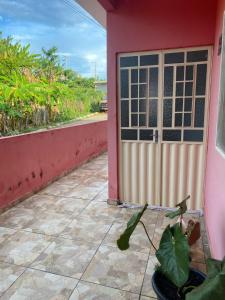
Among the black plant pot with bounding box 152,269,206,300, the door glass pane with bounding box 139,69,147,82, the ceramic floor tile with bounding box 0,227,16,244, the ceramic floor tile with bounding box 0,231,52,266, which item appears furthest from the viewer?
the door glass pane with bounding box 139,69,147,82

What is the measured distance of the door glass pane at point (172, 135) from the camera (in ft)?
9.23

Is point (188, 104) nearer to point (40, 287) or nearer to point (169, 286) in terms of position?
point (169, 286)

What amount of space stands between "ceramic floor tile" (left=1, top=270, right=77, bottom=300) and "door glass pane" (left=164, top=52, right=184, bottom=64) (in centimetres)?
246

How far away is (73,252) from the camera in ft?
7.04

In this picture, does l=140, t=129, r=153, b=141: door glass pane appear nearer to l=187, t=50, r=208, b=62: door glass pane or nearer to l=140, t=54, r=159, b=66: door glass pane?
l=140, t=54, r=159, b=66: door glass pane

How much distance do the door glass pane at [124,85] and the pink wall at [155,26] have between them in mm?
91

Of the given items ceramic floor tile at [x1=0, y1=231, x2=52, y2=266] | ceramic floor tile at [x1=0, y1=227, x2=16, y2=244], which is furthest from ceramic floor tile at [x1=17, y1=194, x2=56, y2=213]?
ceramic floor tile at [x1=0, y1=231, x2=52, y2=266]

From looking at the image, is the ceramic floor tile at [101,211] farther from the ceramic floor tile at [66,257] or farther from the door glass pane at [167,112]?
the door glass pane at [167,112]

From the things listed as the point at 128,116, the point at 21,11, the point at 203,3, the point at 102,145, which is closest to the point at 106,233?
the point at 128,116

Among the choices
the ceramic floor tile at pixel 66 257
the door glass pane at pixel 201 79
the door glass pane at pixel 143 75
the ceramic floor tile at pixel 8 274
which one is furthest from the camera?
the door glass pane at pixel 143 75

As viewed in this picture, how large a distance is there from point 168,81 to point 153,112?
405mm

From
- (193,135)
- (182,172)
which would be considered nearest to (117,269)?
(182,172)

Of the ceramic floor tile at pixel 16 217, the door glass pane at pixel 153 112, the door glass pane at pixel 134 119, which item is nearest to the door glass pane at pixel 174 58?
the door glass pane at pixel 153 112

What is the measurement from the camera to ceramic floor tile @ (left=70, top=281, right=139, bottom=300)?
163cm
